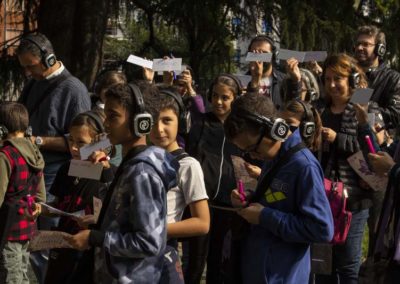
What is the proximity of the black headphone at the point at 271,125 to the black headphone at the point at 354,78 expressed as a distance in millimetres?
1655

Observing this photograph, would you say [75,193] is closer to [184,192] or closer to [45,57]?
[184,192]

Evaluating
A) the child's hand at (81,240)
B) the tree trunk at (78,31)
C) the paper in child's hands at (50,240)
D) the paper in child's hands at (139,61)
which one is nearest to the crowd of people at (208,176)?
the child's hand at (81,240)

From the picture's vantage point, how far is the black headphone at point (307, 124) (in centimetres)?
508

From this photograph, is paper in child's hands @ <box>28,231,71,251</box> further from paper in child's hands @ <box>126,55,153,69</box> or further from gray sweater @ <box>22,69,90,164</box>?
paper in child's hands @ <box>126,55,153,69</box>

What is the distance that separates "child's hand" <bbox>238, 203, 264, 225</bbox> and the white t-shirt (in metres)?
0.47

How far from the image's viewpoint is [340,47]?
1120 cm

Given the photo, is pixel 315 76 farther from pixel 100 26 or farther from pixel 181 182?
pixel 100 26

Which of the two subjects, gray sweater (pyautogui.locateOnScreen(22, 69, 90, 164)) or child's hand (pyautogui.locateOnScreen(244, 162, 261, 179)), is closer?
child's hand (pyautogui.locateOnScreen(244, 162, 261, 179))

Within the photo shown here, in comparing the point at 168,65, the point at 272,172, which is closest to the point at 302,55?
the point at 168,65

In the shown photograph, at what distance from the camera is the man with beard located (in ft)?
19.4

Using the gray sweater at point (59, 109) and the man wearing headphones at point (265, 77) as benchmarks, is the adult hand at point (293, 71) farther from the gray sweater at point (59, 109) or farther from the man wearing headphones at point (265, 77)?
the gray sweater at point (59, 109)

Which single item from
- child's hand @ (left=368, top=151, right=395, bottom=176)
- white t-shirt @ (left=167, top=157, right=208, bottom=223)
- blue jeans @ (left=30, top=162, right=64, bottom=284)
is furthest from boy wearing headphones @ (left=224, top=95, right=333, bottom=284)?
blue jeans @ (left=30, top=162, right=64, bottom=284)

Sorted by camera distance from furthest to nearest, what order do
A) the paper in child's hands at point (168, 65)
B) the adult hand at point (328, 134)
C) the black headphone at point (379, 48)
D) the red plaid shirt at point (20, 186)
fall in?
the paper in child's hands at point (168, 65) < the black headphone at point (379, 48) < the red plaid shirt at point (20, 186) < the adult hand at point (328, 134)

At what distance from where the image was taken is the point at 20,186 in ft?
19.0
